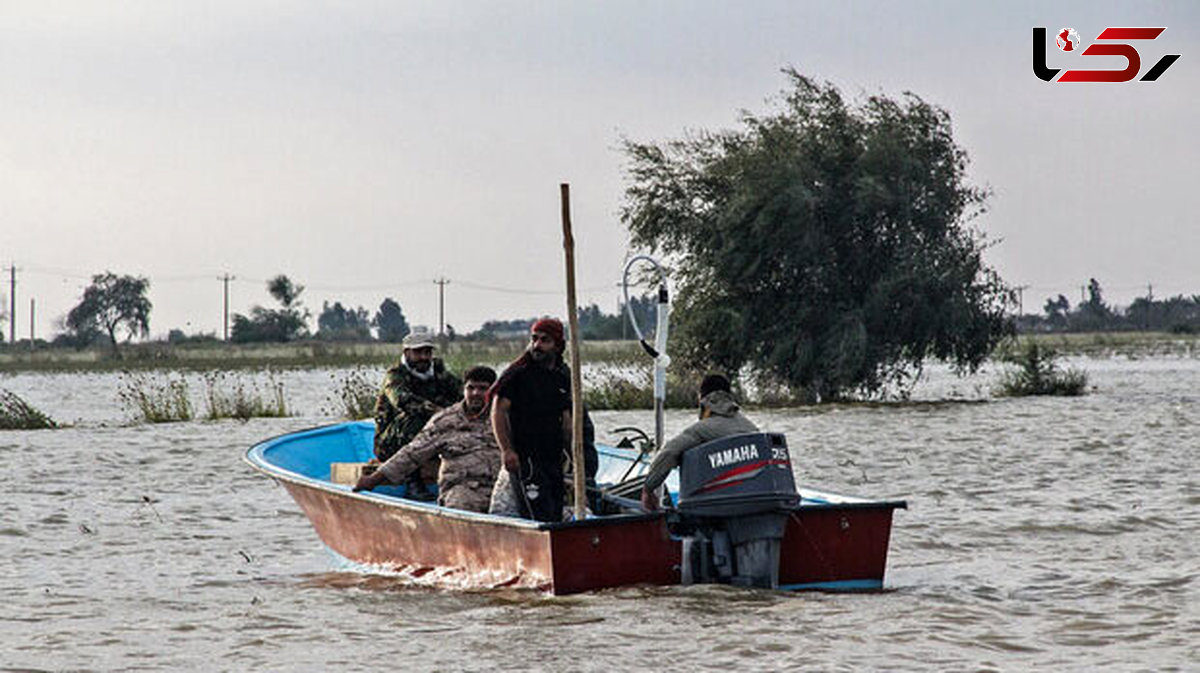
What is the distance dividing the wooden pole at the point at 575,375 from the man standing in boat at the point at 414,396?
8.50ft

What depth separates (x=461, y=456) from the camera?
1263 centimetres

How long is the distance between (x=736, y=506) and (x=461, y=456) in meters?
2.39

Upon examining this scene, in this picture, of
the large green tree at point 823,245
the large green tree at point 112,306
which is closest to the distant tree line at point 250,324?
the large green tree at point 112,306

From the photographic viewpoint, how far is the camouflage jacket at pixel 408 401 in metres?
14.2

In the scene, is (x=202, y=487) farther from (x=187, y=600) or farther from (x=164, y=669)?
(x=164, y=669)

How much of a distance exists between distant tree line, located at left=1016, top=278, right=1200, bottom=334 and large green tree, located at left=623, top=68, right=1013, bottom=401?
266 feet

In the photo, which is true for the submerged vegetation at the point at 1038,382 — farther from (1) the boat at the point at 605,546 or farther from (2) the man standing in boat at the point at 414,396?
(1) the boat at the point at 605,546

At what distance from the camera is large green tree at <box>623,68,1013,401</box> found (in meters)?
34.2

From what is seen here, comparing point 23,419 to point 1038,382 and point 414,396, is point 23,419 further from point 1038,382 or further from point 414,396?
point 1038,382

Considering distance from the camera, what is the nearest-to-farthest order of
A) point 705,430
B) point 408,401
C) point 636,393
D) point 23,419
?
point 705,430
point 408,401
point 23,419
point 636,393

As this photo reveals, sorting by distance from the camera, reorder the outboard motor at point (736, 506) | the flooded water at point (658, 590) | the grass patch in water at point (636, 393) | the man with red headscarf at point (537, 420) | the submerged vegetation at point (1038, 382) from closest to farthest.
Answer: the flooded water at point (658, 590) → the outboard motor at point (736, 506) → the man with red headscarf at point (537, 420) → the grass patch in water at point (636, 393) → the submerged vegetation at point (1038, 382)

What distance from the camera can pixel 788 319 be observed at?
34.8m

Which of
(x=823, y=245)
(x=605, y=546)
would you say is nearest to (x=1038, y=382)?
(x=823, y=245)

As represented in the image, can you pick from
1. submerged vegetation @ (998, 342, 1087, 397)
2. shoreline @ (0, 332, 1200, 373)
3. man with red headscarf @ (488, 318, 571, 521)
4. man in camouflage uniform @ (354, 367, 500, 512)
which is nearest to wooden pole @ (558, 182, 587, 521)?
man with red headscarf @ (488, 318, 571, 521)
